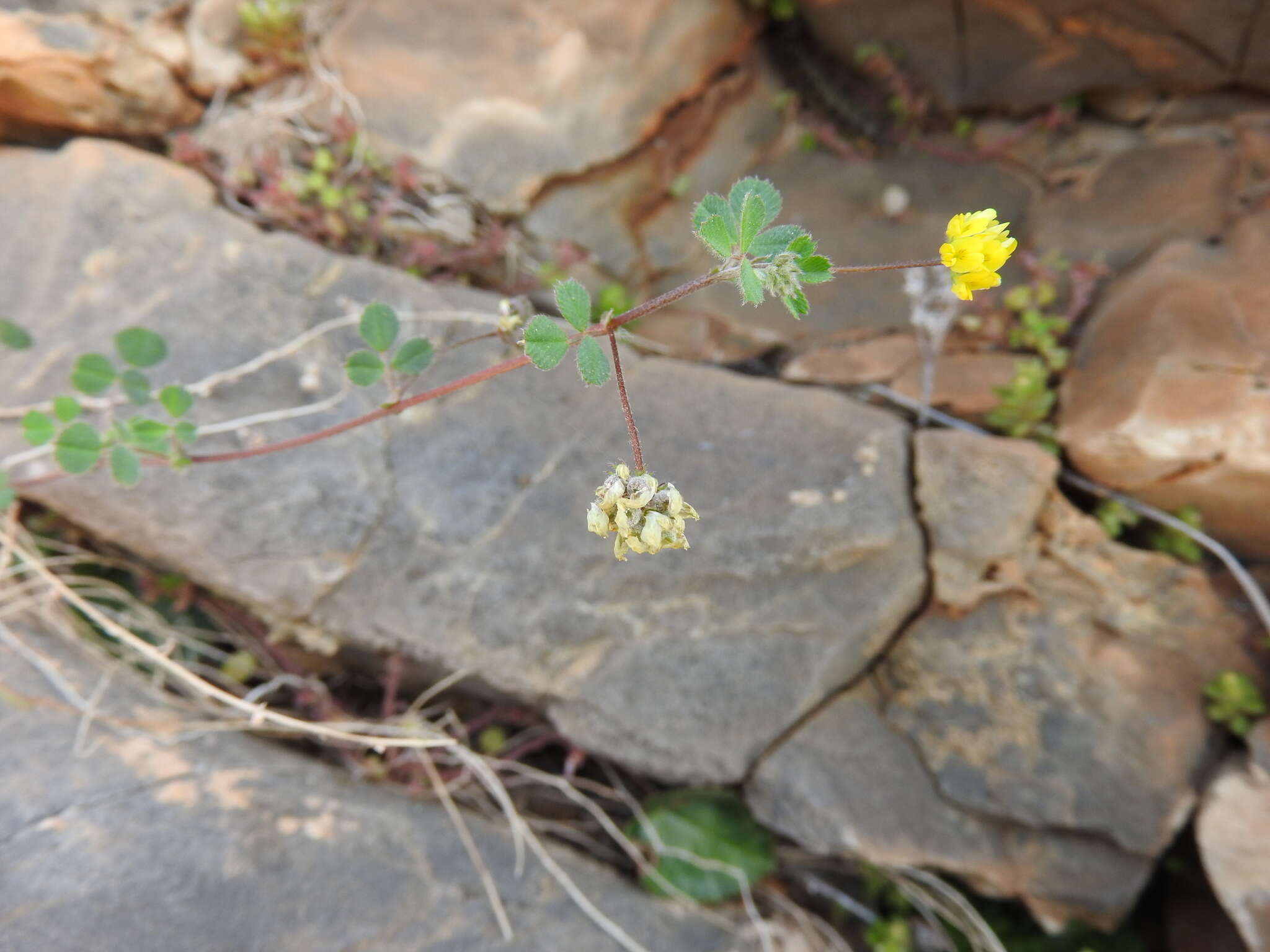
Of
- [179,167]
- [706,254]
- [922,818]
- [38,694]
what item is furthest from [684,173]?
[38,694]

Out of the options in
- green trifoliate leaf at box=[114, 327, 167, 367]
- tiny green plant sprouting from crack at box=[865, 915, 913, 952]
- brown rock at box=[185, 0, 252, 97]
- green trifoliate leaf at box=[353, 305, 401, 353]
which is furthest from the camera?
brown rock at box=[185, 0, 252, 97]

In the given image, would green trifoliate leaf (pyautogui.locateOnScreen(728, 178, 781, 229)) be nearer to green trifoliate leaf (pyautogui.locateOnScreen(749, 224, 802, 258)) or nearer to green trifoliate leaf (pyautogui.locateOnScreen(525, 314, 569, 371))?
green trifoliate leaf (pyautogui.locateOnScreen(749, 224, 802, 258))

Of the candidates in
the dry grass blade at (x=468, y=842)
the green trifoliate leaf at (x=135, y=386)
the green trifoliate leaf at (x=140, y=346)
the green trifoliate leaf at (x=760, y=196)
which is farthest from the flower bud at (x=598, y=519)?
the green trifoliate leaf at (x=140, y=346)

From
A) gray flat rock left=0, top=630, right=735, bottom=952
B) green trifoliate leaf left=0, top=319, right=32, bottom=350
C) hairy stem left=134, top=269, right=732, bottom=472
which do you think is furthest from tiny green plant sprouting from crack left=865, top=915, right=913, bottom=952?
green trifoliate leaf left=0, top=319, right=32, bottom=350

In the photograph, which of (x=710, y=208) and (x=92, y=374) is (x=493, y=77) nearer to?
(x=92, y=374)

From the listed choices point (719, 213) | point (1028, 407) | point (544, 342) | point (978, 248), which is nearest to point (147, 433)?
point (544, 342)

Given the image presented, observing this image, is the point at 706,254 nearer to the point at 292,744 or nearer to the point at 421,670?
the point at 421,670

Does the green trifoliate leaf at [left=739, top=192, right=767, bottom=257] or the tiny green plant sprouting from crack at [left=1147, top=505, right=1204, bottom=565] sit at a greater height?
the green trifoliate leaf at [left=739, top=192, right=767, bottom=257]

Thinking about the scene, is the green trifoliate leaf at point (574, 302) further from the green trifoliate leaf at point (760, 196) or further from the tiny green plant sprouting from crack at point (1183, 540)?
the tiny green plant sprouting from crack at point (1183, 540)
